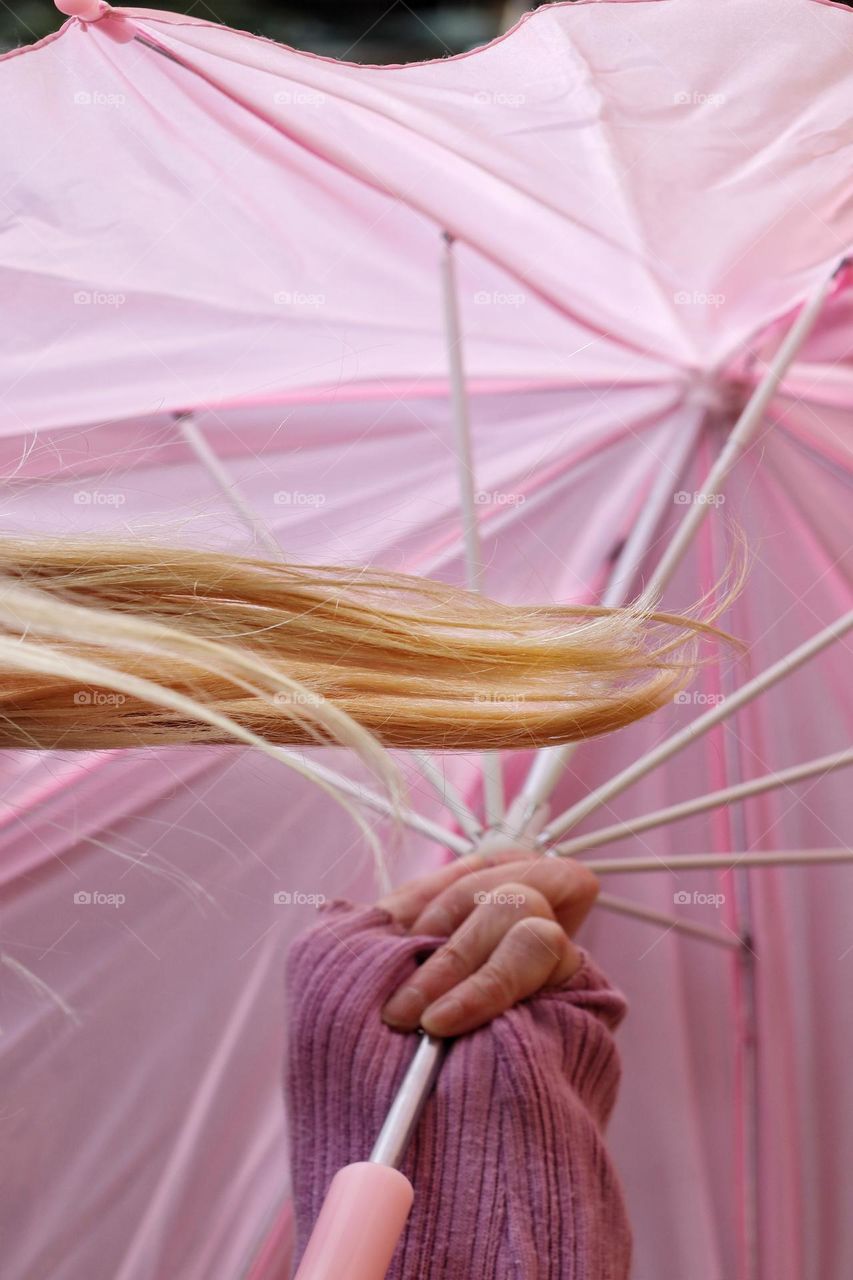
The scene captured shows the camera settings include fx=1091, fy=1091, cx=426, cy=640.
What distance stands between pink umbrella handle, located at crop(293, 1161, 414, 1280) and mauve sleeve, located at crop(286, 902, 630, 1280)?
0.19m

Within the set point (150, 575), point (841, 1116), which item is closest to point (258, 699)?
point (150, 575)

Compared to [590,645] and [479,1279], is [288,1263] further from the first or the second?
[590,645]

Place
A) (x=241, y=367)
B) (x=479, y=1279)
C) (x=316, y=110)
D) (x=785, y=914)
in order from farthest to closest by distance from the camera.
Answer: (x=785, y=914) < (x=241, y=367) < (x=316, y=110) < (x=479, y=1279)

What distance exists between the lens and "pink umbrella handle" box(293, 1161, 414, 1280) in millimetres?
466

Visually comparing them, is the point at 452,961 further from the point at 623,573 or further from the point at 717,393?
the point at 717,393

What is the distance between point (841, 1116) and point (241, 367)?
0.94m

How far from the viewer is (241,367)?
908 millimetres

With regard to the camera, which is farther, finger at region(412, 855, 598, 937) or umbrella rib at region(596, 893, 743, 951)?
umbrella rib at region(596, 893, 743, 951)

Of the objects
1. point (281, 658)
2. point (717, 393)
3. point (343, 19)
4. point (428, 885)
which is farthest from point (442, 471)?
point (343, 19)

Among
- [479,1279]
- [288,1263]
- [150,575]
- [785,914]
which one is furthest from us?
[785,914]

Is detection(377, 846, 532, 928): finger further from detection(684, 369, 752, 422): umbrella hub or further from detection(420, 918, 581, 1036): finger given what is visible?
detection(684, 369, 752, 422): umbrella hub

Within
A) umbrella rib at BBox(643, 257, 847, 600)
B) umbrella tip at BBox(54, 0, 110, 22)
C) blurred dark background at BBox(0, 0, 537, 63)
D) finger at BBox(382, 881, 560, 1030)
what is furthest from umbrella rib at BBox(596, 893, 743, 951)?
blurred dark background at BBox(0, 0, 537, 63)

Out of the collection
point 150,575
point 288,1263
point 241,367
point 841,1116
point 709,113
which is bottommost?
point 288,1263

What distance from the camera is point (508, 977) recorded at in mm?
758
